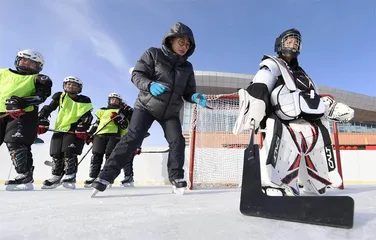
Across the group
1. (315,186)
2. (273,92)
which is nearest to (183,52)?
(273,92)

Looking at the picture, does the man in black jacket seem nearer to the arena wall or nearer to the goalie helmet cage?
the goalie helmet cage

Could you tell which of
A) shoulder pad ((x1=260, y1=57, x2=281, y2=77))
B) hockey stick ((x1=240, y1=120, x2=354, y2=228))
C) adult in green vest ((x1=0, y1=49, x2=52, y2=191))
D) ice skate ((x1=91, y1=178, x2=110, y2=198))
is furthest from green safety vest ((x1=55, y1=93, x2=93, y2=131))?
hockey stick ((x1=240, y1=120, x2=354, y2=228))

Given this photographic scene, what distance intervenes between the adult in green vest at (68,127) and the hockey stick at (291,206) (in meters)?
3.07

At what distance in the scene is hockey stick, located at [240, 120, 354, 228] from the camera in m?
0.99

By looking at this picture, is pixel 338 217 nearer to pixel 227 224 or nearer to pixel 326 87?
pixel 227 224

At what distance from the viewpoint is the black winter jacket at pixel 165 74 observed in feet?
7.72

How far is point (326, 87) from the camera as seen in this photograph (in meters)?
32.1

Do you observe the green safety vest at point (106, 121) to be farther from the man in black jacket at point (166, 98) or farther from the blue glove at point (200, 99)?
the blue glove at point (200, 99)

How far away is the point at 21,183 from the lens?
112 inches

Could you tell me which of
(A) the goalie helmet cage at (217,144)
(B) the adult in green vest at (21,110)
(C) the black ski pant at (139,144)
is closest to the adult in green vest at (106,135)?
(A) the goalie helmet cage at (217,144)

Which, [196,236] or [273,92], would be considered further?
[273,92]

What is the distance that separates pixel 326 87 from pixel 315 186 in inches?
1369

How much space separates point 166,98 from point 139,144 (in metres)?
0.50

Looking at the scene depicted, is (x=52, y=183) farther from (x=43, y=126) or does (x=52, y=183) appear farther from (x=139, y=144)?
(x=139, y=144)
